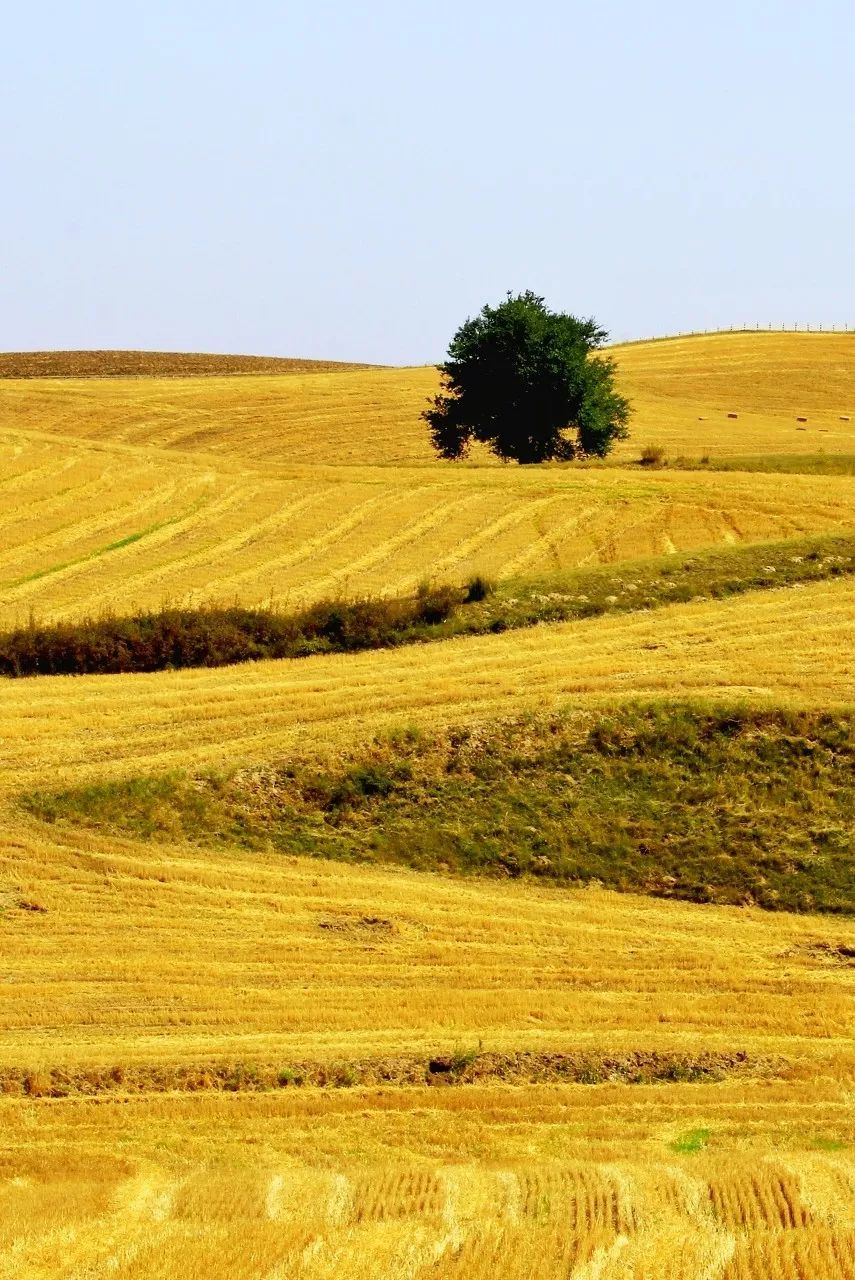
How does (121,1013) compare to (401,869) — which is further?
(401,869)

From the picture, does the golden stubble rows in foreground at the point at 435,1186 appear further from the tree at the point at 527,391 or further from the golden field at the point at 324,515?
the tree at the point at 527,391

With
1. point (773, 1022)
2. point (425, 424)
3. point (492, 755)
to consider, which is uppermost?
point (425, 424)

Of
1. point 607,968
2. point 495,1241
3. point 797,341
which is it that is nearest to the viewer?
point 495,1241

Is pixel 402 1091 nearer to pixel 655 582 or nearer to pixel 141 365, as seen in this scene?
pixel 655 582

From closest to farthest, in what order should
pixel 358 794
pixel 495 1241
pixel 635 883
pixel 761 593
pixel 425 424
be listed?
pixel 495 1241
pixel 635 883
pixel 358 794
pixel 761 593
pixel 425 424

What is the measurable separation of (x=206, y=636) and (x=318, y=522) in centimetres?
1267

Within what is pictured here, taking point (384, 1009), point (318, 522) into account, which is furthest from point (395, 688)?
point (318, 522)

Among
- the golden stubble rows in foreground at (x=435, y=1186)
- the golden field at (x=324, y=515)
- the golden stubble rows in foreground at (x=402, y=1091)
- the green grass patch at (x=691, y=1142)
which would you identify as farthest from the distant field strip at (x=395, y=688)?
the green grass patch at (x=691, y=1142)

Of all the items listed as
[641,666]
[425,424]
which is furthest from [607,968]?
[425,424]

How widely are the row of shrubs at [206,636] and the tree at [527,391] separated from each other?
3538cm

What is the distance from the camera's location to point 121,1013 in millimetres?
18562

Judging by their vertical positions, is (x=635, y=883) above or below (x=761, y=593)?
below

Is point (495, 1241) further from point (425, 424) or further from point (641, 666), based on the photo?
point (425, 424)

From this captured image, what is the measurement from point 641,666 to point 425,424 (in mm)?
48870
